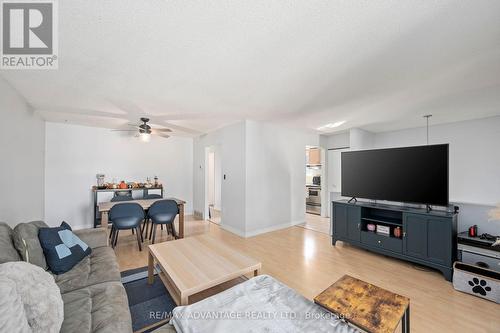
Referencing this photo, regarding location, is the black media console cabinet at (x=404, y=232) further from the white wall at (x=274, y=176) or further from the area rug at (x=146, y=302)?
the area rug at (x=146, y=302)

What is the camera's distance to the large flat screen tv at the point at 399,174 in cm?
275

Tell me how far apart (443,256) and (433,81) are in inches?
85.4

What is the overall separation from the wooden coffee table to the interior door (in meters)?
2.32

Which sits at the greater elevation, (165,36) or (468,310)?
(165,36)

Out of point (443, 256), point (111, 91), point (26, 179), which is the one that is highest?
point (111, 91)

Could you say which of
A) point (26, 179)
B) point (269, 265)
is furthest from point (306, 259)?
point (26, 179)

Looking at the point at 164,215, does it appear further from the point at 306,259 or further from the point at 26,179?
the point at 306,259

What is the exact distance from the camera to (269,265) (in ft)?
9.41

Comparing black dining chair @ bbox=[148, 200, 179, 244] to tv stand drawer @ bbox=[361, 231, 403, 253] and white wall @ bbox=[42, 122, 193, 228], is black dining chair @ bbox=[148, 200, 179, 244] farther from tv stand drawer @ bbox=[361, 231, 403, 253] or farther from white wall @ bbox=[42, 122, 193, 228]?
tv stand drawer @ bbox=[361, 231, 403, 253]

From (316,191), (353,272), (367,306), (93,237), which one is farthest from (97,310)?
(316,191)

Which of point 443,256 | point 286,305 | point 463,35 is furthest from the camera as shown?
point 443,256

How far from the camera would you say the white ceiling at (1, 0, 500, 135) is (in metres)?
1.38

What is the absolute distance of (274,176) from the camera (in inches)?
181

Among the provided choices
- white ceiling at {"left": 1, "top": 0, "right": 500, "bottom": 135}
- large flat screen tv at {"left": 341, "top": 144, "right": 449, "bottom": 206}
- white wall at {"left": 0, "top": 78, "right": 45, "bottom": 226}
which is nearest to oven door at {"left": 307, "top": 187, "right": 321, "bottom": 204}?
large flat screen tv at {"left": 341, "top": 144, "right": 449, "bottom": 206}
